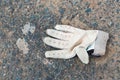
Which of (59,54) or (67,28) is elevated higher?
(67,28)

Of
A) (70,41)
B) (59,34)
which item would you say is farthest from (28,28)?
(70,41)

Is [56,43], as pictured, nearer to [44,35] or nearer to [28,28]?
[44,35]

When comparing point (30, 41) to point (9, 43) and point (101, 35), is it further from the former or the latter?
point (101, 35)

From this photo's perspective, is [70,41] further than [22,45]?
No

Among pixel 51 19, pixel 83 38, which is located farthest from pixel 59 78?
pixel 51 19

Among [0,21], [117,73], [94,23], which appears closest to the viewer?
[117,73]

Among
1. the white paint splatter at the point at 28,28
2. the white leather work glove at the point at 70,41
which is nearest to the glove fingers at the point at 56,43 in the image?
the white leather work glove at the point at 70,41

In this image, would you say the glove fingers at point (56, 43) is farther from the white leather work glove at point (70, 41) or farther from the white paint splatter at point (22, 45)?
the white paint splatter at point (22, 45)

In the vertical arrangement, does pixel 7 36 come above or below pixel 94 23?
below
